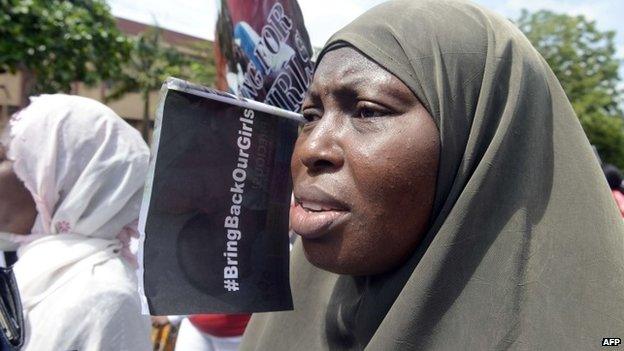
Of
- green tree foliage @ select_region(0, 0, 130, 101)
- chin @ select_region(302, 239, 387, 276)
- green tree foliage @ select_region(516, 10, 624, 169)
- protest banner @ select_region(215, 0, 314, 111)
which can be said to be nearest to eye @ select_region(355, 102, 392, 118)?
chin @ select_region(302, 239, 387, 276)

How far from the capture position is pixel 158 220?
1.36 m

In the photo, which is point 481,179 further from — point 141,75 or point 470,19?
point 141,75

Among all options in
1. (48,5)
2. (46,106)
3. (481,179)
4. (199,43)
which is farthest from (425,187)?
(199,43)

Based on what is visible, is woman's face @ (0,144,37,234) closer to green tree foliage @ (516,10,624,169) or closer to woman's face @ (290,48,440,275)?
woman's face @ (290,48,440,275)

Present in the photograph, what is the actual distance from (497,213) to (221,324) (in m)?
2.58

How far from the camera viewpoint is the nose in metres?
1.18

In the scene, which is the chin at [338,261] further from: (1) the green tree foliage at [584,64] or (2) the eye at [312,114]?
(1) the green tree foliage at [584,64]

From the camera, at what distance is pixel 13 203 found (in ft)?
8.01

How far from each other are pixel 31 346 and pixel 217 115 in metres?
1.19

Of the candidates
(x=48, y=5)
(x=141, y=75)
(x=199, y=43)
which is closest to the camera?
(x=48, y=5)

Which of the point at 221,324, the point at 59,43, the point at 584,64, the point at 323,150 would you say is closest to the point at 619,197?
the point at 221,324

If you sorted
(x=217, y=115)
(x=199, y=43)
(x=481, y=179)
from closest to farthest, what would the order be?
(x=481, y=179) → (x=217, y=115) → (x=199, y=43)

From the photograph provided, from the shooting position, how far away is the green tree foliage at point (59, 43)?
9.21m

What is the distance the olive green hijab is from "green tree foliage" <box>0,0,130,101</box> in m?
8.13
